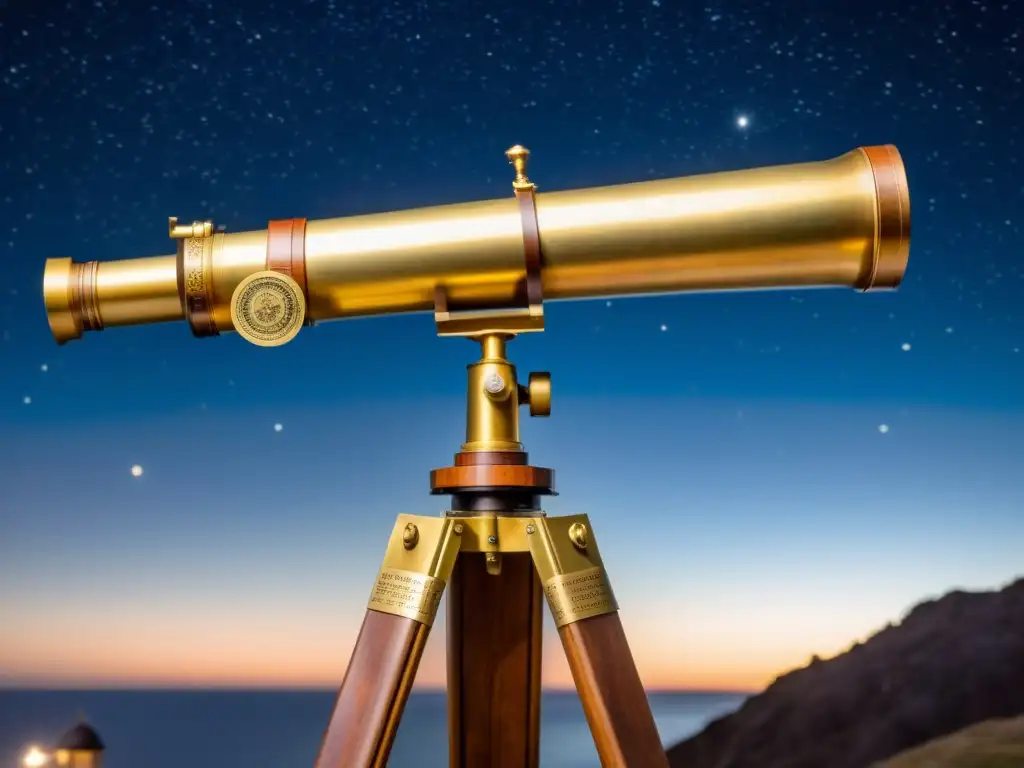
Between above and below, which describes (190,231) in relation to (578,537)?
above

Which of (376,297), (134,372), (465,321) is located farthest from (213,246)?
(134,372)

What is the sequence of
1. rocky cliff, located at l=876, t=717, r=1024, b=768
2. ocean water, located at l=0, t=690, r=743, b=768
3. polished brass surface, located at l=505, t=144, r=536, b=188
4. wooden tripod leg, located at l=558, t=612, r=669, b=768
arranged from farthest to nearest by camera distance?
ocean water, located at l=0, t=690, r=743, b=768
rocky cliff, located at l=876, t=717, r=1024, b=768
polished brass surface, located at l=505, t=144, r=536, b=188
wooden tripod leg, located at l=558, t=612, r=669, b=768

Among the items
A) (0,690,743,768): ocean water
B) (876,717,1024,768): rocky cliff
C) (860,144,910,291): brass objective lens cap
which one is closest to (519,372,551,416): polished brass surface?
(860,144,910,291): brass objective lens cap

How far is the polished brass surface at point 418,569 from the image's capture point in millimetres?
1067

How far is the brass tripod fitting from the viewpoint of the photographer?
46.7 inches

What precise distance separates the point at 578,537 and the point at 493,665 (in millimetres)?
313

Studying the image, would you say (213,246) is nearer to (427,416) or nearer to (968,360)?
(427,416)

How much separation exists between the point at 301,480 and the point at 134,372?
50 centimetres

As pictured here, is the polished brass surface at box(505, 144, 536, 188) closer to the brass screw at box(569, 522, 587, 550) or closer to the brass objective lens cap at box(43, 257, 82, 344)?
the brass screw at box(569, 522, 587, 550)

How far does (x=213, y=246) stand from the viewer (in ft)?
4.28

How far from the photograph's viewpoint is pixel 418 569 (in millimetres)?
1084

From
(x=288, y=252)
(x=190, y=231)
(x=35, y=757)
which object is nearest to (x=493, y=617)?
(x=288, y=252)

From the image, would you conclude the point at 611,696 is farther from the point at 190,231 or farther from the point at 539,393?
the point at 190,231

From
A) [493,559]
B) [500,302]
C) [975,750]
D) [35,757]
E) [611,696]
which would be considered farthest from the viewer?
[35,757]
